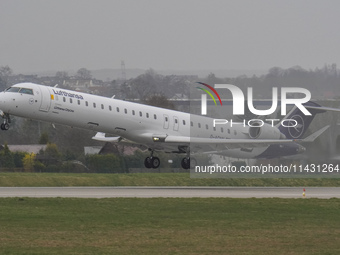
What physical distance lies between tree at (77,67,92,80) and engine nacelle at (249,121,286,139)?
81640mm

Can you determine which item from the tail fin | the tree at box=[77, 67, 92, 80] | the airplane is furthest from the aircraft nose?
the tree at box=[77, 67, 92, 80]

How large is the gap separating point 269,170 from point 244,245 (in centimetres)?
3530

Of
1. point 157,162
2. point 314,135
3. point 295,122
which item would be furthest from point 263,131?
point 157,162

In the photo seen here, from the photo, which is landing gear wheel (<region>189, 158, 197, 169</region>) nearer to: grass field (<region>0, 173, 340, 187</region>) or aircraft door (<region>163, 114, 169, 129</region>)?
grass field (<region>0, 173, 340, 187</region>)

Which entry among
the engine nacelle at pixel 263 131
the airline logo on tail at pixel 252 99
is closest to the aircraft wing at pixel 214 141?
the engine nacelle at pixel 263 131

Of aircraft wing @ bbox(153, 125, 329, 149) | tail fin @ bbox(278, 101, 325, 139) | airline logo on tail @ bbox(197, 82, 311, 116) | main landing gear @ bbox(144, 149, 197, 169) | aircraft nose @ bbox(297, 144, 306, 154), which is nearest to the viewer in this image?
aircraft nose @ bbox(297, 144, 306, 154)

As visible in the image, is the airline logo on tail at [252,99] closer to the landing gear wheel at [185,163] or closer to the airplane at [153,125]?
the airplane at [153,125]

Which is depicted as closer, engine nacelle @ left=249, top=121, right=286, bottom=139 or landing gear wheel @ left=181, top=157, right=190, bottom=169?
landing gear wheel @ left=181, top=157, right=190, bottom=169

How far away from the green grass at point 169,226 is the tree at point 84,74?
100067mm

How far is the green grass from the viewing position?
27.7 metres

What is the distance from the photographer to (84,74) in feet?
486

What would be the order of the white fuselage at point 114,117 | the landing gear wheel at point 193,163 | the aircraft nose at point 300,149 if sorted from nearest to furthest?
the white fuselage at point 114,117, the aircraft nose at point 300,149, the landing gear wheel at point 193,163

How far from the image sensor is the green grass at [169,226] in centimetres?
2766

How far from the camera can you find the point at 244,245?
28375 millimetres
